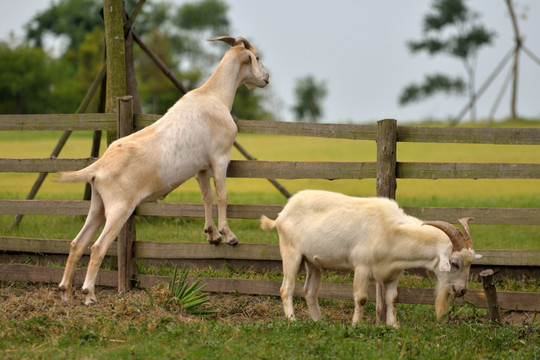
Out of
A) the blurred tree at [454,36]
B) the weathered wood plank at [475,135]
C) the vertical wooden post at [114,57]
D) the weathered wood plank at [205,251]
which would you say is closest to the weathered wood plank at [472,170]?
the weathered wood plank at [475,135]

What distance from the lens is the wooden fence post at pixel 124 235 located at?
28.3ft

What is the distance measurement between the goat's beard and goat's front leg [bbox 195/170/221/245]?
8.31 feet

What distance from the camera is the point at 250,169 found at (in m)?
8.29

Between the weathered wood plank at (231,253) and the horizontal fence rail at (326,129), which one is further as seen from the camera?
the weathered wood plank at (231,253)

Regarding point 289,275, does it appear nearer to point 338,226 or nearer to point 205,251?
point 338,226

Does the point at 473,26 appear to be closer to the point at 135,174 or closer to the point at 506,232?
the point at 506,232

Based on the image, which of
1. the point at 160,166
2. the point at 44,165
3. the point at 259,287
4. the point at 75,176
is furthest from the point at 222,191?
the point at 44,165

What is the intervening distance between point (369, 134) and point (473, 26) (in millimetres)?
37165

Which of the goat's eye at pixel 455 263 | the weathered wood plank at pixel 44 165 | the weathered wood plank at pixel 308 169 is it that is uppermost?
the weathered wood plank at pixel 308 169

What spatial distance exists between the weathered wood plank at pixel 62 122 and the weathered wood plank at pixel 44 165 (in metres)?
0.38

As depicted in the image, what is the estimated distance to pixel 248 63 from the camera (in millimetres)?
8664

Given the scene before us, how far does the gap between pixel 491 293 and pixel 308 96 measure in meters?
64.9

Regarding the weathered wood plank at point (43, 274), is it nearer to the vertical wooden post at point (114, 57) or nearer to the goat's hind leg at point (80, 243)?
the goat's hind leg at point (80, 243)

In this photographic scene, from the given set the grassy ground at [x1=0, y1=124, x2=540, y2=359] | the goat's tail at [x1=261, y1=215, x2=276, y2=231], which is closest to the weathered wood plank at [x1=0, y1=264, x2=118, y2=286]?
the grassy ground at [x1=0, y1=124, x2=540, y2=359]
